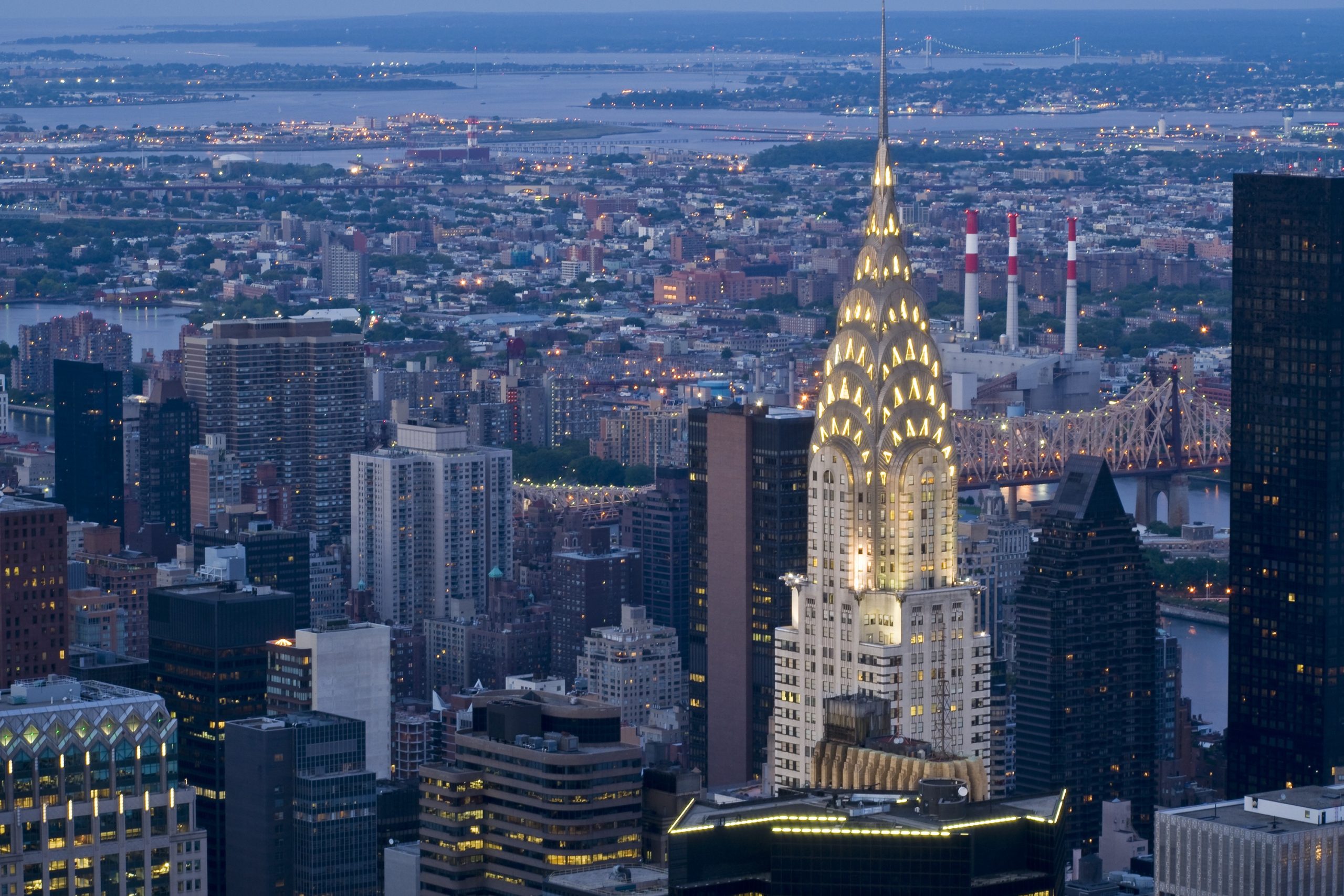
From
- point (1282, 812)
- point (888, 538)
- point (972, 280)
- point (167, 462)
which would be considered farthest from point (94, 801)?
point (972, 280)

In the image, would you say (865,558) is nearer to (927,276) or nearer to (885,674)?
(885,674)

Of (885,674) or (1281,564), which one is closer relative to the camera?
(885,674)

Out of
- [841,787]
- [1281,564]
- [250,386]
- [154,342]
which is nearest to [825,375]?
[841,787]

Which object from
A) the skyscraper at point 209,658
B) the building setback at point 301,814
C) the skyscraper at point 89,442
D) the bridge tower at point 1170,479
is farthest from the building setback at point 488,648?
the building setback at point 301,814

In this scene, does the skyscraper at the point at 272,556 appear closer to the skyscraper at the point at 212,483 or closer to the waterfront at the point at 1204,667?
the skyscraper at the point at 212,483

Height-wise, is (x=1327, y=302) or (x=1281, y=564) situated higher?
(x=1327, y=302)

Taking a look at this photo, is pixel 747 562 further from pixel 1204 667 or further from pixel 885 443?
pixel 1204 667
